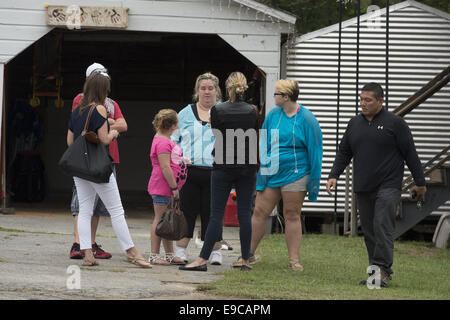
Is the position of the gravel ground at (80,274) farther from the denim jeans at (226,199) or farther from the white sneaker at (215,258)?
the denim jeans at (226,199)

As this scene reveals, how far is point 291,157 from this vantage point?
739 centimetres

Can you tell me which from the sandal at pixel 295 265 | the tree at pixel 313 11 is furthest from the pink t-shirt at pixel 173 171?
the tree at pixel 313 11

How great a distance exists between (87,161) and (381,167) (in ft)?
8.09

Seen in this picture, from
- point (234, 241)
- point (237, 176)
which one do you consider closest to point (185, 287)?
point (237, 176)

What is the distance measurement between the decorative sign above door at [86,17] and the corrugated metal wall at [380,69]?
273 centimetres

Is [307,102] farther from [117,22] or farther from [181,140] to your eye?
[181,140]

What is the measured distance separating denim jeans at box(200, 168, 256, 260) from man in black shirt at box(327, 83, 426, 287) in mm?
945

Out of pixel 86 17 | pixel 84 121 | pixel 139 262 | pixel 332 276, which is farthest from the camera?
pixel 86 17

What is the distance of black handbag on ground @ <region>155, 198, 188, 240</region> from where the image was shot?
24.1 ft

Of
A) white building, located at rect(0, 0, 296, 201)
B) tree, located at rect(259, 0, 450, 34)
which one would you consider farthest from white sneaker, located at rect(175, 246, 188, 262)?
tree, located at rect(259, 0, 450, 34)

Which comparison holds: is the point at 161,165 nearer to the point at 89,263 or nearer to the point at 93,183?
the point at 93,183

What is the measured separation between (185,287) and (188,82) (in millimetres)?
14064

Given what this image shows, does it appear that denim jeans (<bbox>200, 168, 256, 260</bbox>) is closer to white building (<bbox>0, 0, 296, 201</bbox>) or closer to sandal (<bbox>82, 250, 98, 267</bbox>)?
sandal (<bbox>82, 250, 98, 267</bbox>)

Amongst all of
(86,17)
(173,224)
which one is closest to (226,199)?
(173,224)
